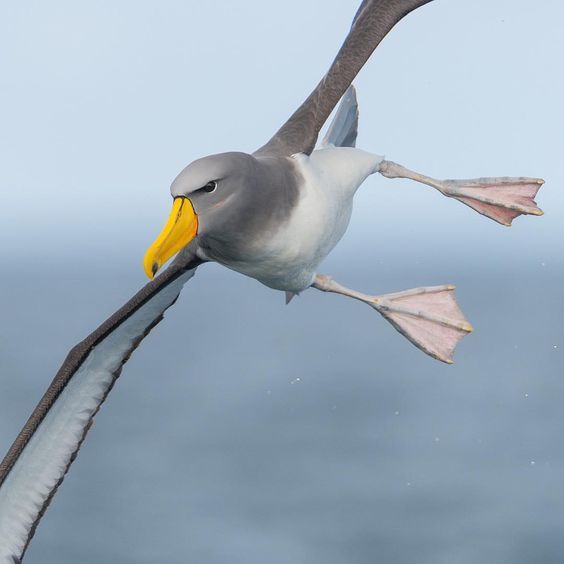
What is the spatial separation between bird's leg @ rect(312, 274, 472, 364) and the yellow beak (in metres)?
3.62

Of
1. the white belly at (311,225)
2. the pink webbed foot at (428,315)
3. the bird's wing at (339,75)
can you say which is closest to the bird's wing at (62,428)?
the white belly at (311,225)

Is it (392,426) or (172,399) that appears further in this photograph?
(172,399)

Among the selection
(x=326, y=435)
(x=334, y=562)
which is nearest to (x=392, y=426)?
(x=326, y=435)

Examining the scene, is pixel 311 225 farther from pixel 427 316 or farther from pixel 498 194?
pixel 498 194

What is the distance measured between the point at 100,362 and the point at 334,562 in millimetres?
126727

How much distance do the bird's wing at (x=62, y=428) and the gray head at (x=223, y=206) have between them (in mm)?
1743

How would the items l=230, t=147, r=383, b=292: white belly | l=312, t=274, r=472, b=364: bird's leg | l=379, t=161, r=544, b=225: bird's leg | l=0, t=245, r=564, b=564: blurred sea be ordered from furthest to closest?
l=0, t=245, r=564, b=564: blurred sea, l=312, t=274, r=472, b=364: bird's leg, l=379, t=161, r=544, b=225: bird's leg, l=230, t=147, r=383, b=292: white belly

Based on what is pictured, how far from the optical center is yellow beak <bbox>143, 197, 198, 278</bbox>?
7426 mm

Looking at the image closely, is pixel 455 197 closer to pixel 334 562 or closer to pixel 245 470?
pixel 334 562

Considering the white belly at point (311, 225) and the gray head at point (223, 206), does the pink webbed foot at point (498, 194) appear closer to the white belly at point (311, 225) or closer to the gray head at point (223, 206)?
the white belly at point (311, 225)

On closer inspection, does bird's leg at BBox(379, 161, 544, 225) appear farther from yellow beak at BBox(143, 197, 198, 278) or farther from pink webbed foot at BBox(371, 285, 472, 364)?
yellow beak at BBox(143, 197, 198, 278)

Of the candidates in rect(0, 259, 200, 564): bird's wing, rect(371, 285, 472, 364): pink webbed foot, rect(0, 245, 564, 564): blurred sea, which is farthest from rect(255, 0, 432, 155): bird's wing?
rect(0, 245, 564, 564): blurred sea

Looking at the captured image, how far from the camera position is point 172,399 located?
193625 mm

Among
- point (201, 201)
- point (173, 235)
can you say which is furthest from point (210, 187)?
point (173, 235)
